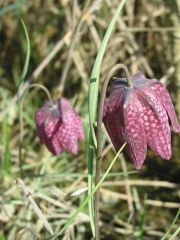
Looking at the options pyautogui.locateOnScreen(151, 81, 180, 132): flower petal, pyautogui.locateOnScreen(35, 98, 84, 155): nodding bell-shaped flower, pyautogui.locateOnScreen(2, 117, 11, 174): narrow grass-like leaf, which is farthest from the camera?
pyautogui.locateOnScreen(2, 117, 11, 174): narrow grass-like leaf

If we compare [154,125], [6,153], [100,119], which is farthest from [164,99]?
[6,153]

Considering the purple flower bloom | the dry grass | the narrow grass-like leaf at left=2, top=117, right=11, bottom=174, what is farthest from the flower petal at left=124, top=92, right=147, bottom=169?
the narrow grass-like leaf at left=2, top=117, right=11, bottom=174

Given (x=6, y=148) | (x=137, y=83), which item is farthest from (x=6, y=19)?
(x=137, y=83)

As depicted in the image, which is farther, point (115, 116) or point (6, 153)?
point (6, 153)

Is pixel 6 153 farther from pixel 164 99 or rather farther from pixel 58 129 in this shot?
pixel 164 99

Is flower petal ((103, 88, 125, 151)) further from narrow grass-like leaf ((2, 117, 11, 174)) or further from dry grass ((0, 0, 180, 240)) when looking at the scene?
narrow grass-like leaf ((2, 117, 11, 174))

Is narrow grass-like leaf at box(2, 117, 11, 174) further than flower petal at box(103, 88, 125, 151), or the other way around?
narrow grass-like leaf at box(2, 117, 11, 174)
